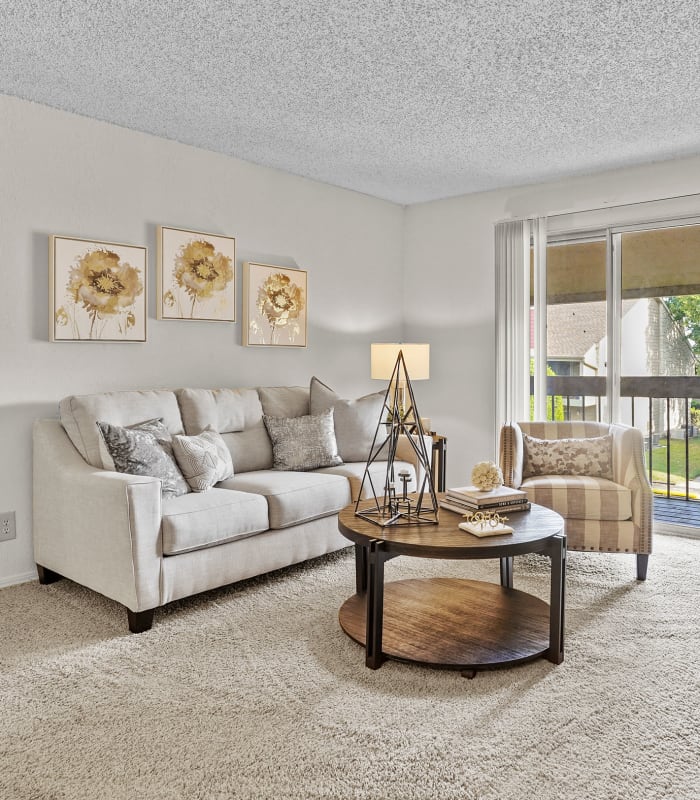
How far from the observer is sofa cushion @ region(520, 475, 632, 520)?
11.4ft

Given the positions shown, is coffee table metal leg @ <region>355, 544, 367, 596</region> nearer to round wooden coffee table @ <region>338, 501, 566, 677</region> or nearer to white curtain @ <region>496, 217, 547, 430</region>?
round wooden coffee table @ <region>338, 501, 566, 677</region>

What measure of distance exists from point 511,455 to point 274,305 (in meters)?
1.90

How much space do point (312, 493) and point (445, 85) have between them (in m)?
2.09

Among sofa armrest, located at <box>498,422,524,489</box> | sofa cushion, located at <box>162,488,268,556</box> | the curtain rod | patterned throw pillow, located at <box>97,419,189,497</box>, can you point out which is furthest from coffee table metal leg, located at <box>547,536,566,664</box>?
the curtain rod

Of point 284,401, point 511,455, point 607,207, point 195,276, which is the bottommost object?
point 511,455

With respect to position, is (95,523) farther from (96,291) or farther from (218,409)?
(96,291)

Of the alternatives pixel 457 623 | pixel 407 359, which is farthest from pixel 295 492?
pixel 407 359

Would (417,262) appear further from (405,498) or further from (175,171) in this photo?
(405,498)

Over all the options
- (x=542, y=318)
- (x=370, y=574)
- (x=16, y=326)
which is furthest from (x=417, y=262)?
(x=370, y=574)

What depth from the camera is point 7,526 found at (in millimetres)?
3363

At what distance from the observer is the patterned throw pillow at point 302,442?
12.9 ft

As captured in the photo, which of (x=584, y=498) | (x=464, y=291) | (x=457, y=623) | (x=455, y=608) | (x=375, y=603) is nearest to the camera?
(x=375, y=603)

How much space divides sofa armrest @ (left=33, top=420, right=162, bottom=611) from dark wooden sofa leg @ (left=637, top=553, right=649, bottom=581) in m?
2.35

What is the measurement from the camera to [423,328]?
18.5ft
